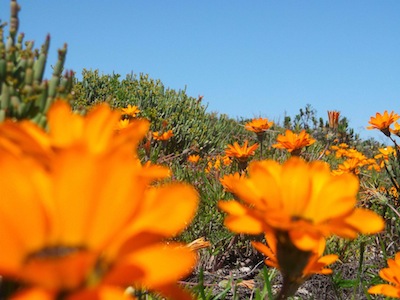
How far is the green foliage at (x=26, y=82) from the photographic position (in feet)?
3.82

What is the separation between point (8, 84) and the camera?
1224 millimetres

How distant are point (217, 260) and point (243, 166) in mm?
781

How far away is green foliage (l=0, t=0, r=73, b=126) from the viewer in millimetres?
1164

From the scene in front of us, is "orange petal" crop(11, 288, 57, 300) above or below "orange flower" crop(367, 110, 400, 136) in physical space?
below

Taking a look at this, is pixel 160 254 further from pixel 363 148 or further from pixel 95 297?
pixel 363 148

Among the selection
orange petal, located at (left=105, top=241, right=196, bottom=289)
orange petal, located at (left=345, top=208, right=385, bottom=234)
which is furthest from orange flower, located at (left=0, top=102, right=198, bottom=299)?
orange petal, located at (left=345, top=208, right=385, bottom=234)

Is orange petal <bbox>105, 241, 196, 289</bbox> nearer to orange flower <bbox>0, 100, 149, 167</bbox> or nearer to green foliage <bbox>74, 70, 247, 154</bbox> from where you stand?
orange flower <bbox>0, 100, 149, 167</bbox>

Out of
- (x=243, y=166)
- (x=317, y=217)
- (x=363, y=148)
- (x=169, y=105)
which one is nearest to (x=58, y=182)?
(x=317, y=217)

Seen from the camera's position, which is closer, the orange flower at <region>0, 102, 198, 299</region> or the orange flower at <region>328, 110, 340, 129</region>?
the orange flower at <region>0, 102, 198, 299</region>

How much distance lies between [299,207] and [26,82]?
2.40ft

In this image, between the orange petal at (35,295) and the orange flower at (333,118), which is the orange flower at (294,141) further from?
the orange petal at (35,295)

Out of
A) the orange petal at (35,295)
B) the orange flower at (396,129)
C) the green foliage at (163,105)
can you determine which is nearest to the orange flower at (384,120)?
the orange flower at (396,129)

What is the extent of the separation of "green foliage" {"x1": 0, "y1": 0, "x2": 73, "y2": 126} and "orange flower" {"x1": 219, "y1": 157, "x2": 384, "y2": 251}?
22.7 inches

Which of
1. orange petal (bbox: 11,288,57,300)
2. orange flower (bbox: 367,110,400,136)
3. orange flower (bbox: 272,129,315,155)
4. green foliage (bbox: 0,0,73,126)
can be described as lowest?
orange petal (bbox: 11,288,57,300)
